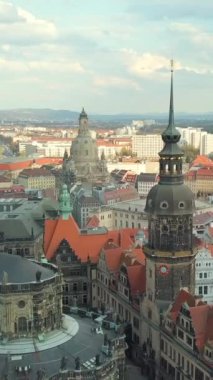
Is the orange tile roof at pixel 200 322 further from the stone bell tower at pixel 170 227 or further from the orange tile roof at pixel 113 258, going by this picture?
the orange tile roof at pixel 113 258

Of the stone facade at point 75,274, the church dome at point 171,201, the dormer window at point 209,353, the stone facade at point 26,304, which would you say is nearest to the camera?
the stone facade at point 26,304

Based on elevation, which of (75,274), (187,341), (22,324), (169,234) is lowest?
(75,274)

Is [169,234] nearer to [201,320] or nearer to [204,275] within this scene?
[201,320]

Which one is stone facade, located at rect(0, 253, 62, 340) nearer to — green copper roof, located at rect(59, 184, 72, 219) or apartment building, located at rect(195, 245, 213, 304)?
apartment building, located at rect(195, 245, 213, 304)

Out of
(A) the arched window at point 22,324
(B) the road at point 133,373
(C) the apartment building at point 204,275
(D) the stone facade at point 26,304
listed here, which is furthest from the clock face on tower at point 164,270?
(A) the arched window at point 22,324

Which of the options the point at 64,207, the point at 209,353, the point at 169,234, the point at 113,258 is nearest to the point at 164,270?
the point at 169,234
